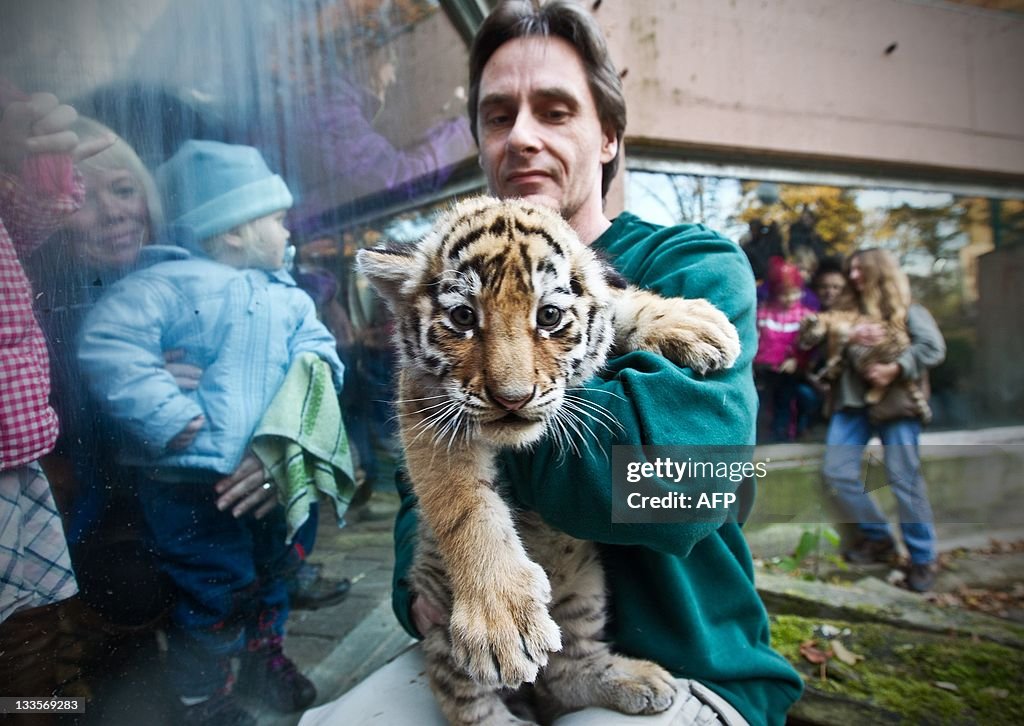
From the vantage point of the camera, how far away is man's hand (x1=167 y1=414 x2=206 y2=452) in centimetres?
156

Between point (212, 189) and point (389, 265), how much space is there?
2.63ft

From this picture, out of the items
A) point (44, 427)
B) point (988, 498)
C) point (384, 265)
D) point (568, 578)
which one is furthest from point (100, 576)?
point (988, 498)

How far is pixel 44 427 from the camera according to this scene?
126 centimetres

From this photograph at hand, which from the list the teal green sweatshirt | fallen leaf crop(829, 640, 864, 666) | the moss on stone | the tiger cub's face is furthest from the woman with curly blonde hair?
the tiger cub's face

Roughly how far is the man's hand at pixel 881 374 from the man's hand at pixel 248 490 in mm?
4219

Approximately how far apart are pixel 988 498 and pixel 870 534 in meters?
0.61

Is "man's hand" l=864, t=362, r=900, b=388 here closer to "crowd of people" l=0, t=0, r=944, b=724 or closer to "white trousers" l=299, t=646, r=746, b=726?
"crowd of people" l=0, t=0, r=944, b=724

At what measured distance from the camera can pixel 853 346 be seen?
4043 mm

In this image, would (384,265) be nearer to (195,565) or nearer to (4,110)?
(4,110)

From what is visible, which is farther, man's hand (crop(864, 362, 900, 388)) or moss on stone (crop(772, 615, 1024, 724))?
man's hand (crop(864, 362, 900, 388))

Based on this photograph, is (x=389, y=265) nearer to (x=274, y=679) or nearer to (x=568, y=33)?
(x=568, y=33)

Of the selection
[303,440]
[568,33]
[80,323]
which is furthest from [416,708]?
[568,33]

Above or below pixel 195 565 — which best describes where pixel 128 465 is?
above

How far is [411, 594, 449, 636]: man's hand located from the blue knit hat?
1347 mm
